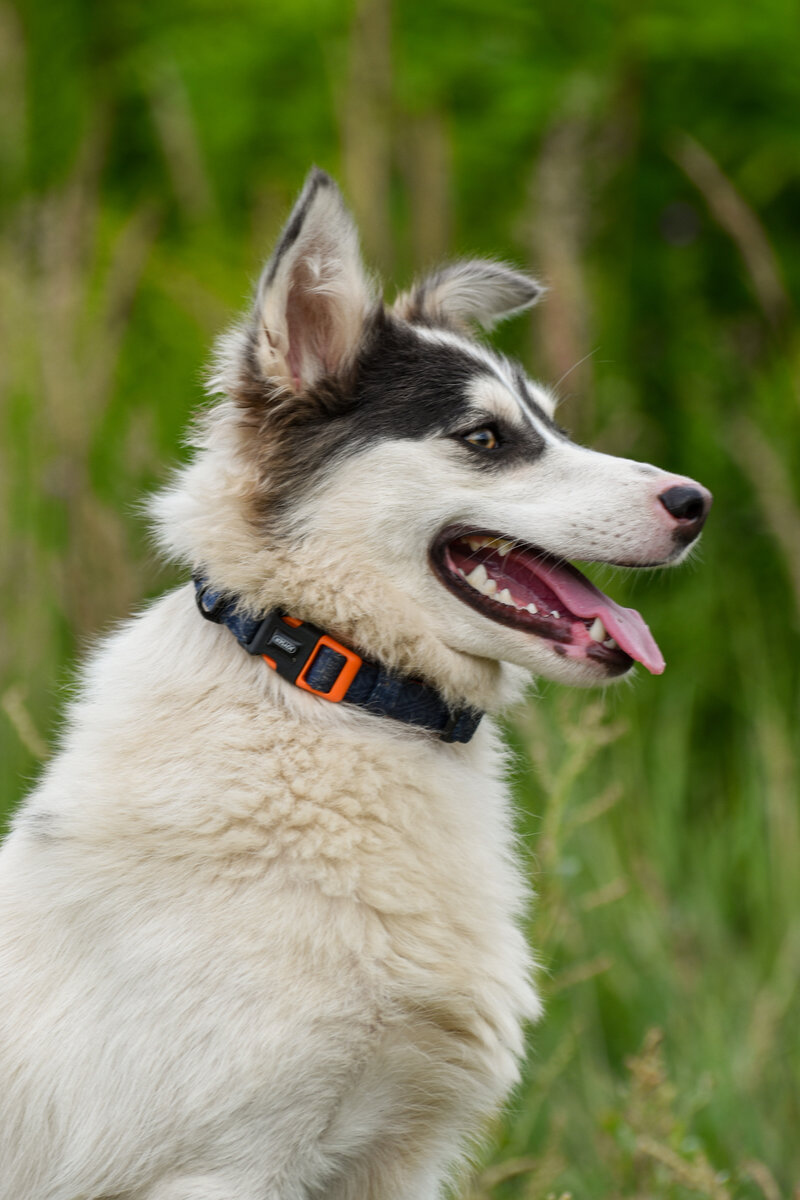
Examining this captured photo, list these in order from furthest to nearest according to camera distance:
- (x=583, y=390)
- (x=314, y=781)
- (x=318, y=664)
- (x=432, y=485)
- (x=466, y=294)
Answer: (x=583, y=390) < (x=466, y=294) < (x=432, y=485) < (x=318, y=664) < (x=314, y=781)

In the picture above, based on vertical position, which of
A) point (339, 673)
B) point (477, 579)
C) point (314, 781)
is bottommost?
point (314, 781)

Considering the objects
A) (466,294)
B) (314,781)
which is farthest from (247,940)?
(466,294)

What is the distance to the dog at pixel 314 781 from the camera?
214 centimetres

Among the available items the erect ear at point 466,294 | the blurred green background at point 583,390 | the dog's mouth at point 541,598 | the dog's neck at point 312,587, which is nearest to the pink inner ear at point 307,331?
the dog's neck at point 312,587

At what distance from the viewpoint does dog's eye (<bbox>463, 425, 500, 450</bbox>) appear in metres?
2.63

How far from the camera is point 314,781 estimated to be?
7.70ft

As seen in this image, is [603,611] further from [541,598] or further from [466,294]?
[466,294]

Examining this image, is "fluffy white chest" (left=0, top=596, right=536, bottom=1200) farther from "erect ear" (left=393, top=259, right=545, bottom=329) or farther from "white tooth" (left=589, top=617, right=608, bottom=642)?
"erect ear" (left=393, top=259, right=545, bottom=329)

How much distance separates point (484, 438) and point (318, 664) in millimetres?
596

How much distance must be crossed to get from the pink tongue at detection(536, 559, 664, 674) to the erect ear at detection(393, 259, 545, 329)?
0.85m

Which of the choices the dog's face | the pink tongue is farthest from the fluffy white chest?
the pink tongue

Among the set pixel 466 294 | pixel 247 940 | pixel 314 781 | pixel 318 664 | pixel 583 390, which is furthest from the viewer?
pixel 583 390

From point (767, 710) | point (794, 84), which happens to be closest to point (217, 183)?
point (794, 84)

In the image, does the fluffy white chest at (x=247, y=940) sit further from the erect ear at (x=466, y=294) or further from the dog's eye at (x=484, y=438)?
the erect ear at (x=466, y=294)
